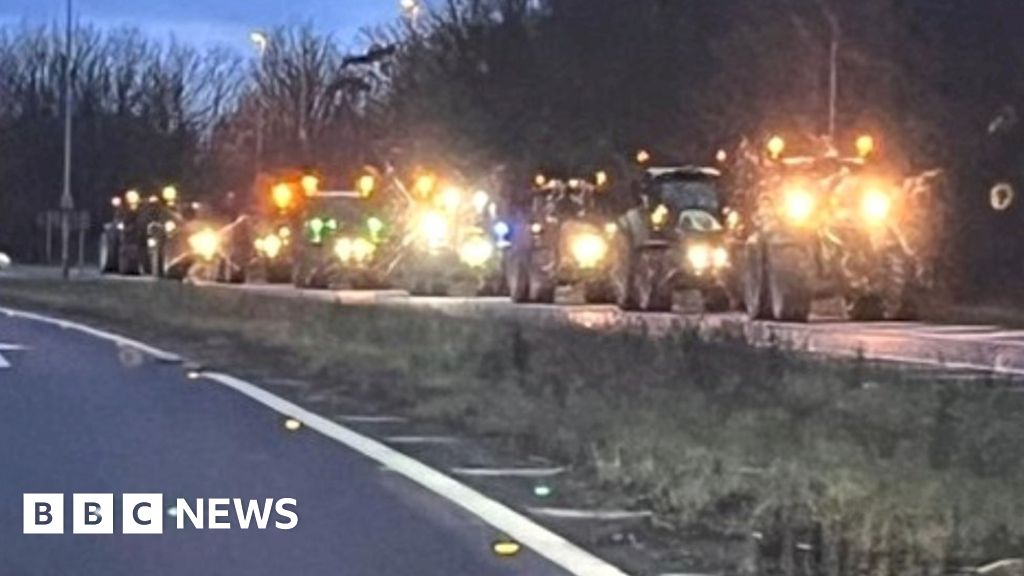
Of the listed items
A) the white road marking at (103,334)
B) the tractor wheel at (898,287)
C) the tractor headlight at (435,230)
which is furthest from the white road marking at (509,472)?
the tractor headlight at (435,230)

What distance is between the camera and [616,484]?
48.5 feet

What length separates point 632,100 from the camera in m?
61.5

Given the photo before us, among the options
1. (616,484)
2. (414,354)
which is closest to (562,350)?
(414,354)

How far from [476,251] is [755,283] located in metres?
15.3

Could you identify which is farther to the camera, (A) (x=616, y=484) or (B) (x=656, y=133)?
(B) (x=656, y=133)

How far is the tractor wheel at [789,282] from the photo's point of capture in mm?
34938

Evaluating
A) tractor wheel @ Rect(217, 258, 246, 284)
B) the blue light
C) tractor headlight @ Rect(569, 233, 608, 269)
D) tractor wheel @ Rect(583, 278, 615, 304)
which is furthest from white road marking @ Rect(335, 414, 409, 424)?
tractor wheel @ Rect(217, 258, 246, 284)

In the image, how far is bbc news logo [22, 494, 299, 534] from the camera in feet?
41.5

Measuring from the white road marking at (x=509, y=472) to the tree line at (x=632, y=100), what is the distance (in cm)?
3228

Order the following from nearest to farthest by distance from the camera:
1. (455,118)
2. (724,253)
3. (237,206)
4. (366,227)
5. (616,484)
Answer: (616,484) → (724,253) → (366,227) → (237,206) → (455,118)

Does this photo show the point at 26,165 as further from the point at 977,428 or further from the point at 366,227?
the point at 977,428

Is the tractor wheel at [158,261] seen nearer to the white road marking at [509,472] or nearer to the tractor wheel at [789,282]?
the tractor wheel at [789,282]

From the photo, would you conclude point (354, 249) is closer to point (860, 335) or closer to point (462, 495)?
point (860, 335)

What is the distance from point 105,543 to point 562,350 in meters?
14.2
